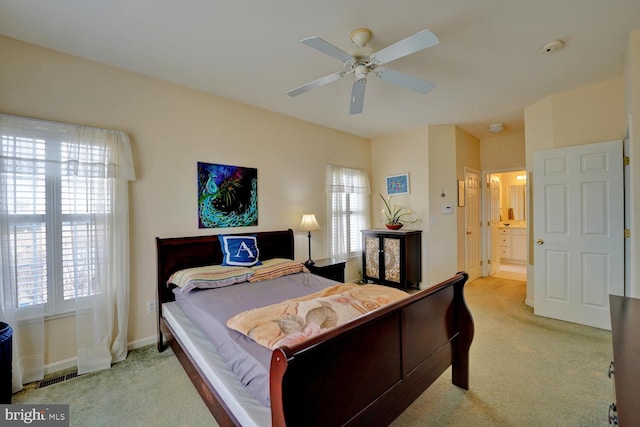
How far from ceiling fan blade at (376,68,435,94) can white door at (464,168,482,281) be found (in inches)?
120

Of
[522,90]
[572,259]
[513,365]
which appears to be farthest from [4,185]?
[572,259]

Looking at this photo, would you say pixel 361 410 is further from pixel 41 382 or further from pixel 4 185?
pixel 4 185

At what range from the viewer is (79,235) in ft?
7.72

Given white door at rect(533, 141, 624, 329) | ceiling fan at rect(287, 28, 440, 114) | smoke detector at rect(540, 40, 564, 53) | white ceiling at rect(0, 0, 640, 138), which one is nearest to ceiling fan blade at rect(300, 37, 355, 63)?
ceiling fan at rect(287, 28, 440, 114)

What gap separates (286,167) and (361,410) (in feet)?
10.0

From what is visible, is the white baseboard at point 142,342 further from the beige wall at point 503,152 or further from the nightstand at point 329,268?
the beige wall at point 503,152

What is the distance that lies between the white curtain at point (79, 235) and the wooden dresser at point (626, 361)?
3.16m

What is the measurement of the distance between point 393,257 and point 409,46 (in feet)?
10.2

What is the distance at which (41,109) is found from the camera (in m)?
2.25

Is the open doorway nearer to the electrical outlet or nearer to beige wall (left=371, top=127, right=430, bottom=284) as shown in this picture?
beige wall (left=371, top=127, right=430, bottom=284)

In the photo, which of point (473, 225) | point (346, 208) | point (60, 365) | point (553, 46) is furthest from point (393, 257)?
point (60, 365)

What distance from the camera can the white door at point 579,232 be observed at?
2906mm

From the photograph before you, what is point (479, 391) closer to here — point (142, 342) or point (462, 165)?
point (142, 342)

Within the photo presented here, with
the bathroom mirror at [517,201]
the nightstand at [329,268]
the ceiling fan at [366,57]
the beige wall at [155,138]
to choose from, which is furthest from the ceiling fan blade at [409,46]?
the bathroom mirror at [517,201]
